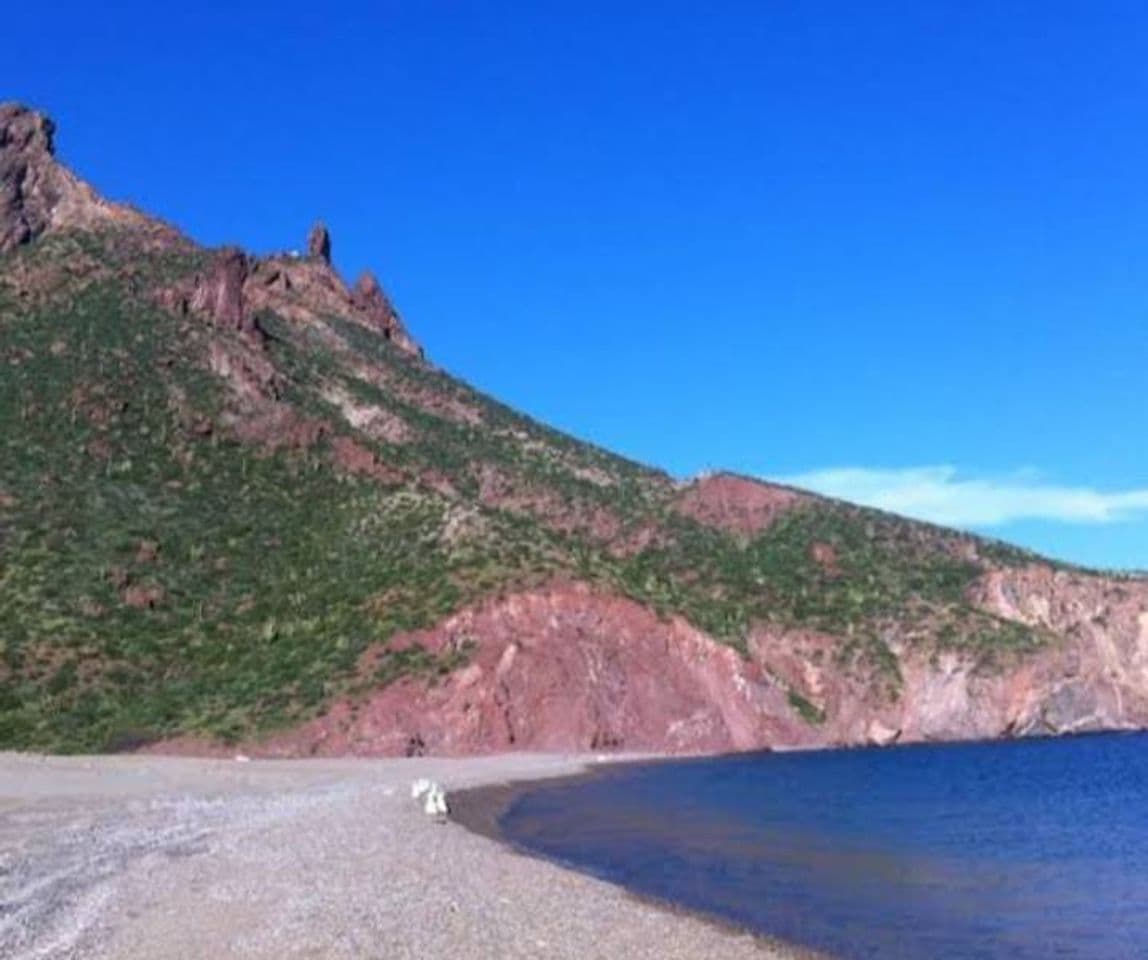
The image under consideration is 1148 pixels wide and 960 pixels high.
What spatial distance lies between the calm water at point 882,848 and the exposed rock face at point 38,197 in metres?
72.2

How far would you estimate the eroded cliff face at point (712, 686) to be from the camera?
214ft

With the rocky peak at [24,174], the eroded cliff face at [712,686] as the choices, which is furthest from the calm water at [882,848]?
the rocky peak at [24,174]

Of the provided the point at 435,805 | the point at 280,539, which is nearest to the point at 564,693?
the point at 280,539

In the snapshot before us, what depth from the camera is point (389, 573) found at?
7419cm

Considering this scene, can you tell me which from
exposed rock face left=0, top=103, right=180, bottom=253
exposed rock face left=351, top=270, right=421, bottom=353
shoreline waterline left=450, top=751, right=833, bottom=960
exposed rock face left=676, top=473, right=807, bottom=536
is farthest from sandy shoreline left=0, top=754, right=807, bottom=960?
exposed rock face left=351, top=270, right=421, bottom=353

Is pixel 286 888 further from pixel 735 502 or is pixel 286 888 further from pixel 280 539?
pixel 735 502

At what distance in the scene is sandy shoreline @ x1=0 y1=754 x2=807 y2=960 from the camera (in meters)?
20.5

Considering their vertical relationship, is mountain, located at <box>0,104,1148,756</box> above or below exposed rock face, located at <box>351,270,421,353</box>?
below

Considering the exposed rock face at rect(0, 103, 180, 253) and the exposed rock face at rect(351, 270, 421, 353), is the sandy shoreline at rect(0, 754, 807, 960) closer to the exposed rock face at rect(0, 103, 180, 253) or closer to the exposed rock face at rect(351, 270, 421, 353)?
the exposed rock face at rect(0, 103, 180, 253)

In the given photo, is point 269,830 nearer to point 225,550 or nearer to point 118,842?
point 118,842

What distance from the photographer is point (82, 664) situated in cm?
6425

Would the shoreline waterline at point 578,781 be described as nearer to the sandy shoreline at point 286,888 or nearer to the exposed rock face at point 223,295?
the sandy shoreline at point 286,888

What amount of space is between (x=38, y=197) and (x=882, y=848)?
98164mm

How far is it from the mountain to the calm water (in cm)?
1123
